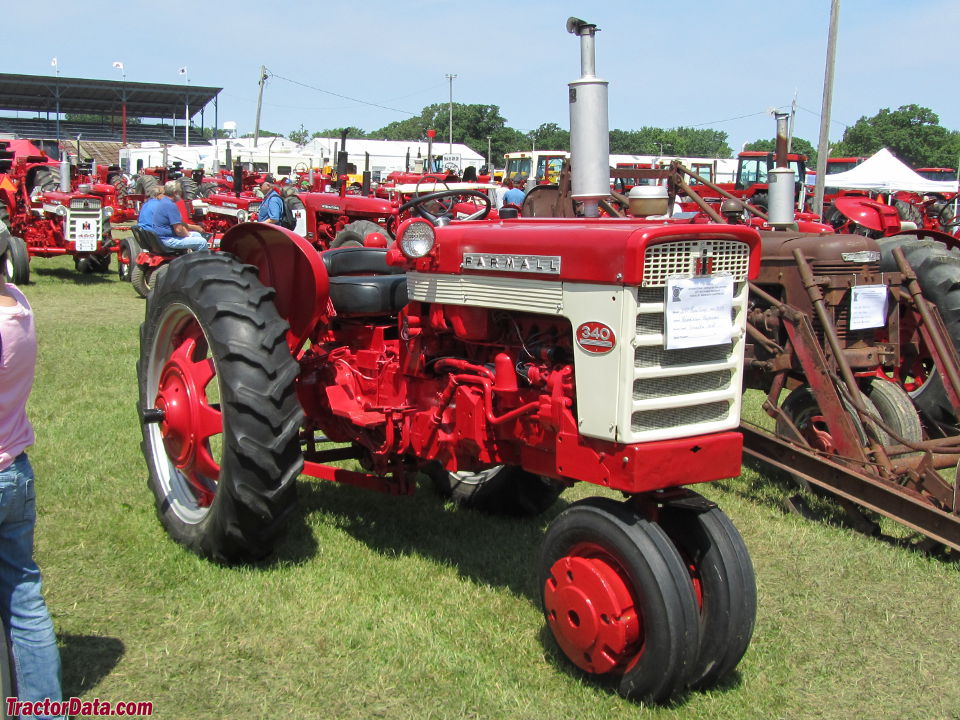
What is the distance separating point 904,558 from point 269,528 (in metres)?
2.97

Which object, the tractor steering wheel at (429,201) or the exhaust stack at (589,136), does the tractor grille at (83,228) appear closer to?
the tractor steering wheel at (429,201)

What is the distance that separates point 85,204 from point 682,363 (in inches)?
473

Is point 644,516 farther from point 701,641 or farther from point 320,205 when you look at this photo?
point 320,205

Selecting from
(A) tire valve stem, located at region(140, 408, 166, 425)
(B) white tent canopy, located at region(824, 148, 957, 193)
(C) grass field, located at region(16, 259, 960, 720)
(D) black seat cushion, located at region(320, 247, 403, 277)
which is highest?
(B) white tent canopy, located at region(824, 148, 957, 193)

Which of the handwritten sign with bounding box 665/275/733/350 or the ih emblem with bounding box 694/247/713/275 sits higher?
the ih emblem with bounding box 694/247/713/275

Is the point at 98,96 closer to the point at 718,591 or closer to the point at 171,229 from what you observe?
the point at 171,229

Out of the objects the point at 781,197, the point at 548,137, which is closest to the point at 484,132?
the point at 548,137

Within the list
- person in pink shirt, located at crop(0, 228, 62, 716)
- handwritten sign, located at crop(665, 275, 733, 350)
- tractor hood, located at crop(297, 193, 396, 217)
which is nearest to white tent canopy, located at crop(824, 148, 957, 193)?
tractor hood, located at crop(297, 193, 396, 217)

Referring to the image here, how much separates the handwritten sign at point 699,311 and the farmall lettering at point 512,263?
413 millimetres

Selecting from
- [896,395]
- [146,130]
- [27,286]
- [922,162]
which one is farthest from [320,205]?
[922,162]

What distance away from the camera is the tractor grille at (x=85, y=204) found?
12.9 meters

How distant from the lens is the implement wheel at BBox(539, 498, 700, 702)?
9.31ft

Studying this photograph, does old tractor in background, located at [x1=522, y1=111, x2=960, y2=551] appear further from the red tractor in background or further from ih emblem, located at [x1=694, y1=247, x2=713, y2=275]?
the red tractor in background

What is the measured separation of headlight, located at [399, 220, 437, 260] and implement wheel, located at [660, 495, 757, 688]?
1.36m
